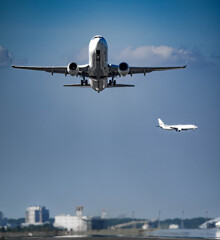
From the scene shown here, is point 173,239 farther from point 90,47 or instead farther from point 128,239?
point 90,47

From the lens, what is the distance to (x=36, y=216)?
12438 cm

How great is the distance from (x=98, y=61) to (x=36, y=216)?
149 ft

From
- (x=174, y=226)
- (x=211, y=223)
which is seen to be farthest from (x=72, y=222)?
(x=211, y=223)

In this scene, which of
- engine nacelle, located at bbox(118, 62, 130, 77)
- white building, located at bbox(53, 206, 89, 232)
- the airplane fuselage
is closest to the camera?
the airplane fuselage

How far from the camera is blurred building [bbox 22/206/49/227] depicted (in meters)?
117

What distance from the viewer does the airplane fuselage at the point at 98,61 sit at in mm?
87750

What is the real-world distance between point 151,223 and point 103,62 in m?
39.5

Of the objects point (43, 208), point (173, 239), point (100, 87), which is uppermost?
point (100, 87)

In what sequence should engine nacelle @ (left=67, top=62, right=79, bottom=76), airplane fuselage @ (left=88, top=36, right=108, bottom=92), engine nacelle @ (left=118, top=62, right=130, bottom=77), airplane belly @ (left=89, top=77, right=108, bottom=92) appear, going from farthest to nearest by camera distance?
airplane belly @ (left=89, top=77, right=108, bottom=92), engine nacelle @ (left=118, top=62, right=130, bottom=77), engine nacelle @ (left=67, top=62, right=79, bottom=76), airplane fuselage @ (left=88, top=36, right=108, bottom=92)

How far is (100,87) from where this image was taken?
9581 centimetres

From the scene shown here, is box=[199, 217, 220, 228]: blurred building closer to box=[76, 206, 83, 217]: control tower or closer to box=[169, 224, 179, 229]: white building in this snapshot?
box=[169, 224, 179, 229]: white building

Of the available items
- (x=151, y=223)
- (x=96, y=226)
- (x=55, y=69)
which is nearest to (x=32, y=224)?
(x=96, y=226)

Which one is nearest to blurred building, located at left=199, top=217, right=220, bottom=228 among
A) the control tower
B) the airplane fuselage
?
the control tower

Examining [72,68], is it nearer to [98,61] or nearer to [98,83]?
[98,61]
